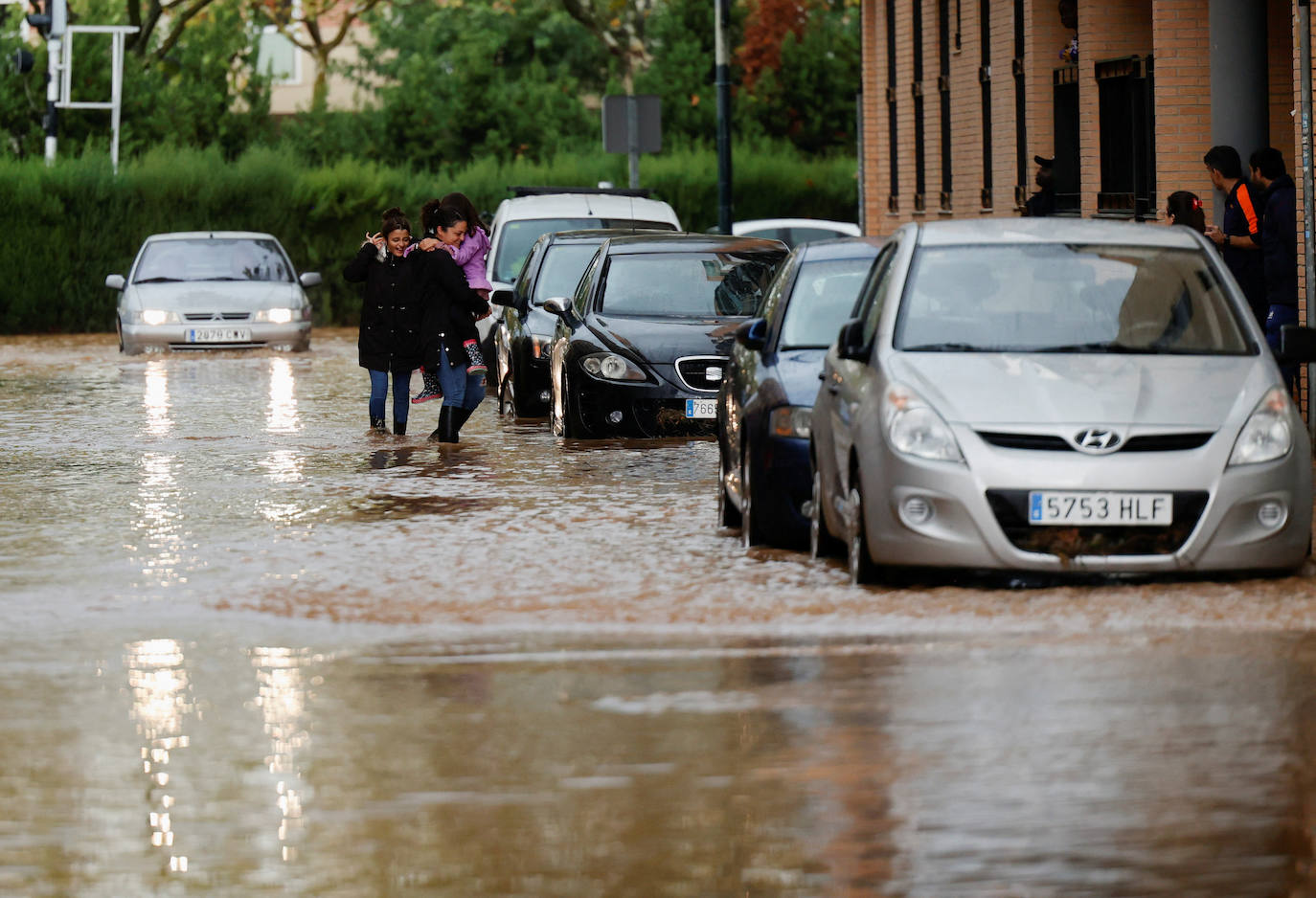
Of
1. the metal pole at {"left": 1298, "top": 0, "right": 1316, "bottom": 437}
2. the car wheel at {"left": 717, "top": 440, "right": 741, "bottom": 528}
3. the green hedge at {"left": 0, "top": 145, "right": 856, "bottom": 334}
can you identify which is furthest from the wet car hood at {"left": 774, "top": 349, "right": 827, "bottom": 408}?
the green hedge at {"left": 0, "top": 145, "right": 856, "bottom": 334}

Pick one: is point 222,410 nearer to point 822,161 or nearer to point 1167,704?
point 1167,704

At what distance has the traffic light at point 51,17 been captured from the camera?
37916 mm

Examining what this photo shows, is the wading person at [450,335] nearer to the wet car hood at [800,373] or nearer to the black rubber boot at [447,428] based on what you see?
the black rubber boot at [447,428]

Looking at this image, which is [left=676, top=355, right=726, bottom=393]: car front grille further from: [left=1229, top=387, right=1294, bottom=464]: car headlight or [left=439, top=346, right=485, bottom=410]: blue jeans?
[left=1229, top=387, right=1294, bottom=464]: car headlight

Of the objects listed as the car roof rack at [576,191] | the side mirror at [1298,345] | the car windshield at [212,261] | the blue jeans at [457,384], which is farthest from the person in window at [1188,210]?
the car windshield at [212,261]

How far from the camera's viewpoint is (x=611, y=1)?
56562 millimetres

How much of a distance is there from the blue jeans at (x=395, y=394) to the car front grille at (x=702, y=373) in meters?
2.37

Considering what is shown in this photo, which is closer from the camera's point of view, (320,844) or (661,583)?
(320,844)

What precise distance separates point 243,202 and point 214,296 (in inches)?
406

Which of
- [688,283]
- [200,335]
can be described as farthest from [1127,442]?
[200,335]

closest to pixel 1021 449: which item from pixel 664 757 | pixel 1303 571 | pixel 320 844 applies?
pixel 1303 571

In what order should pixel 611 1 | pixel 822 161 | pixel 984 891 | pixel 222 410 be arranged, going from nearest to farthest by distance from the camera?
1. pixel 984 891
2. pixel 222 410
3. pixel 822 161
4. pixel 611 1

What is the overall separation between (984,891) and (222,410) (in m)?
17.0

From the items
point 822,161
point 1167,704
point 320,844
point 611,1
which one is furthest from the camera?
point 611,1
